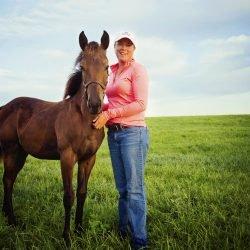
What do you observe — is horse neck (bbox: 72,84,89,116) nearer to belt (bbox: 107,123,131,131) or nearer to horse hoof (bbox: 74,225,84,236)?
belt (bbox: 107,123,131,131)

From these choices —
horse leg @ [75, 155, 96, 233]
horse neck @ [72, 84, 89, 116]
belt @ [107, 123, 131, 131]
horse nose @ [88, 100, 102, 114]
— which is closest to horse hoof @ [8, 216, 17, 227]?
horse leg @ [75, 155, 96, 233]

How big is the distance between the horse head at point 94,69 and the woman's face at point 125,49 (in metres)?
0.20

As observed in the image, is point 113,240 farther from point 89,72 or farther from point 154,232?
point 89,72

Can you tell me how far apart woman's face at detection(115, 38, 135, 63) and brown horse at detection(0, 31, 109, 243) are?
0.68 ft

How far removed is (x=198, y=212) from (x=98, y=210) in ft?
5.21

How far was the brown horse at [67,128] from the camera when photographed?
182 inches

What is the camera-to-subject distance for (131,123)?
4.58m

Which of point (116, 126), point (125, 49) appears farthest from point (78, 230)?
point (125, 49)

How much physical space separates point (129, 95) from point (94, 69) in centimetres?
53

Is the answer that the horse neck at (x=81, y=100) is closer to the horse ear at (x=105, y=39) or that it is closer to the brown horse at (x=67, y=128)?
the brown horse at (x=67, y=128)

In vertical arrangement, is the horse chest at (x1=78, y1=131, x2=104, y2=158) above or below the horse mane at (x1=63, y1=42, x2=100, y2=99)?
below

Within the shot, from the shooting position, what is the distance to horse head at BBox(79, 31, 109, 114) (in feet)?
14.2

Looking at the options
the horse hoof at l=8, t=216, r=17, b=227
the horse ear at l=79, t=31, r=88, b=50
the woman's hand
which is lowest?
the horse hoof at l=8, t=216, r=17, b=227

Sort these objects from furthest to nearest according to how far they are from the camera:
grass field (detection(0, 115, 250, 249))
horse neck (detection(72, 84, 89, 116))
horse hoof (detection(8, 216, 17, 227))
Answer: horse hoof (detection(8, 216, 17, 227))
horse neck (detection(72, 84, 89, 116))
grass field (detection(0, 115, 250, 249))
